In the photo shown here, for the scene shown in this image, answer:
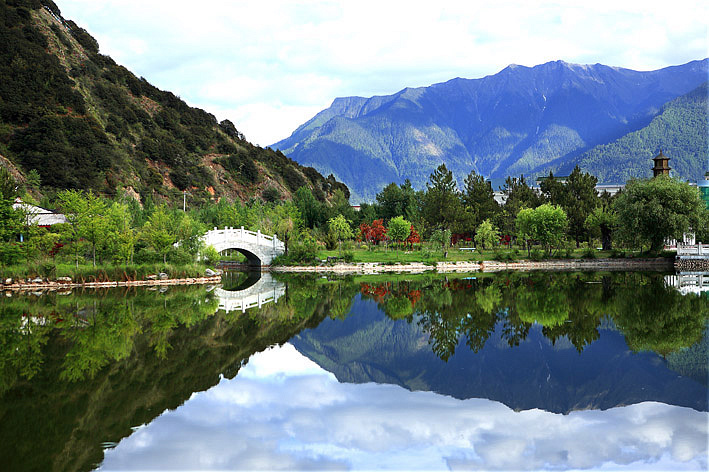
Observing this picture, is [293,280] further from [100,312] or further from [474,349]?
[474,349]

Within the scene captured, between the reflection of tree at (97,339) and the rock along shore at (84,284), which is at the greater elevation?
the rock along shore at (84,284)

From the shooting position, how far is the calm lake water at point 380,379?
28.7ft

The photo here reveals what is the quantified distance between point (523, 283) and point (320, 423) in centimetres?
2422

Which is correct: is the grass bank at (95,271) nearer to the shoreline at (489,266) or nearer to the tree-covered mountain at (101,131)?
the shoreline at (489,266)

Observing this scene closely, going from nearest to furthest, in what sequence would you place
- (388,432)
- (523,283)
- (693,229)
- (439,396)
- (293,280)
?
(388,432)
(439,396)
(523,283)
(293,280)
(693,229)

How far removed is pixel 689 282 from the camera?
31938 millimetres

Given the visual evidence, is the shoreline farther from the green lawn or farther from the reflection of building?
the reflection of building

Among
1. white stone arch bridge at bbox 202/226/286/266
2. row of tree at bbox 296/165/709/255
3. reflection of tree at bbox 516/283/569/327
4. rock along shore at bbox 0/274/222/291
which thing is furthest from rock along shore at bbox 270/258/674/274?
reflection of tree at bbox 516/283/569/327

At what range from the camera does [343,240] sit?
54.7 metres

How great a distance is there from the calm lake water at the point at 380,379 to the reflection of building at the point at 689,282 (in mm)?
2953

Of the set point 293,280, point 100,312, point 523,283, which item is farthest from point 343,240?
point 100,312

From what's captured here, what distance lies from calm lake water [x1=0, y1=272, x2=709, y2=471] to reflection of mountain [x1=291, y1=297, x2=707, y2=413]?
A: 6 centimetres

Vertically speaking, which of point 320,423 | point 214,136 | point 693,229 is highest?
point 214,136

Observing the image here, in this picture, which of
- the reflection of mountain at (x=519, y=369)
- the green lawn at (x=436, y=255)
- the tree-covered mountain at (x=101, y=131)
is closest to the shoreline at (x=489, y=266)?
the green lawn at (x=436, y=255)
